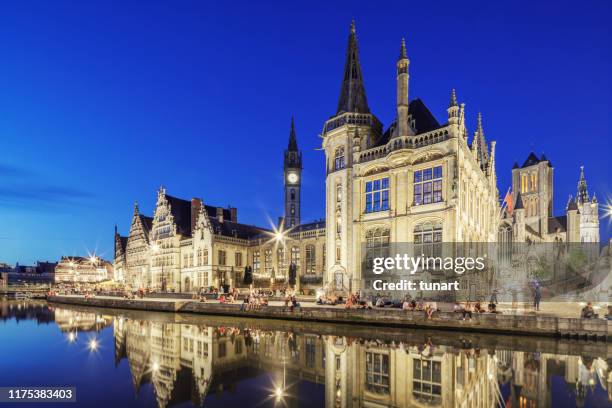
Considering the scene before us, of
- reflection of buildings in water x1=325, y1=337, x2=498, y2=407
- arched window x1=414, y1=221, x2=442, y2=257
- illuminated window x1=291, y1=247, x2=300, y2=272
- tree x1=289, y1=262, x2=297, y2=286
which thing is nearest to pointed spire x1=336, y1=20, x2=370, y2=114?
arched window x1=414, y1=221, x2=442, y2=257

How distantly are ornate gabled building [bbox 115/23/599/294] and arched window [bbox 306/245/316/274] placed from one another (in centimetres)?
12

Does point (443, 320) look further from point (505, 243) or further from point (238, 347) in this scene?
point (505, 243)

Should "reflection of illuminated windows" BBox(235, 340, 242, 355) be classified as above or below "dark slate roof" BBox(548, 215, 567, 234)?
below

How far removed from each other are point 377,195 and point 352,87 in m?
10.9

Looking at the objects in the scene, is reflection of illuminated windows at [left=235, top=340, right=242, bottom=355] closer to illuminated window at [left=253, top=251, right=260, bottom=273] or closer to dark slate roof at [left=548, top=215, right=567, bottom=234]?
illuminated window at [left=253, top=251, right=260, bottom=273]

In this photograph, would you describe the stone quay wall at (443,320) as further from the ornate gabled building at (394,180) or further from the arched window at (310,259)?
the arched window at (310,259)

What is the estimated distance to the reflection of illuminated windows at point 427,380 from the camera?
38.1 ft

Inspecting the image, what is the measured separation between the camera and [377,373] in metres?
13.9

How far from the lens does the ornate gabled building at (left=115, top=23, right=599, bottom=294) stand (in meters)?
29.5

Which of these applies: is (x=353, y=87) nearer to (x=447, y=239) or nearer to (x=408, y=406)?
(x=447, y=239)

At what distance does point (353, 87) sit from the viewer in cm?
3747

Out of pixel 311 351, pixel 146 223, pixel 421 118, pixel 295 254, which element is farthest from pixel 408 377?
pixel 146 223

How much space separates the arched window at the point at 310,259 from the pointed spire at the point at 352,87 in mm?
17108

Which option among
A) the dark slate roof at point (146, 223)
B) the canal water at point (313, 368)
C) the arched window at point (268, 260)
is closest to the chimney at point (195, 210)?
the arched window at point (268, 260)
